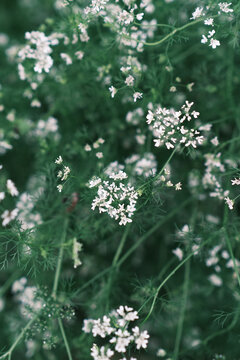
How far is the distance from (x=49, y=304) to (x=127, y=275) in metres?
0.98

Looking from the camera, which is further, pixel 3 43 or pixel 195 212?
pixel 3 43

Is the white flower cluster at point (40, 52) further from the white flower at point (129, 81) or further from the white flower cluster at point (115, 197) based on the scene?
the white flower cluster at point (115, 197)

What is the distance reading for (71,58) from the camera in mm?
3623

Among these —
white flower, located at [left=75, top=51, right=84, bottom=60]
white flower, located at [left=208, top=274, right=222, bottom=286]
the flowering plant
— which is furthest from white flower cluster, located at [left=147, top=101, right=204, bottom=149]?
white flower, located at [left=208, top=274, right=222, bottom=286]

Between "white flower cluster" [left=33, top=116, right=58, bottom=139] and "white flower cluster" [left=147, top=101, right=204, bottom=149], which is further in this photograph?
"white flower cluster" [left=33, top=116, right=58, bottom=139]

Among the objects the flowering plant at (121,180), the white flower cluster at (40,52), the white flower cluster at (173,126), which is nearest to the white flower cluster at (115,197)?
the flowering plant at (121,180)

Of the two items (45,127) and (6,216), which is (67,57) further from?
(6,216)

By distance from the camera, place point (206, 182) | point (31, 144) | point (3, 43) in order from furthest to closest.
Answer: point (3, 43)
point (31, 144)
point (206, 182)

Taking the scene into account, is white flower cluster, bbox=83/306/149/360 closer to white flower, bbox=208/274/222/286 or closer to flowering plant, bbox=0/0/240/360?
flowering plant, bbox=0/0/240/360

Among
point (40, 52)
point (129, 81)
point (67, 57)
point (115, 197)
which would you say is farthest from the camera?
point (67, 57)

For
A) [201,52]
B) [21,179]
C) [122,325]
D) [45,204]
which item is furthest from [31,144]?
[122,325]

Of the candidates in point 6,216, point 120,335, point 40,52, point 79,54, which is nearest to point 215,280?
point 120,335

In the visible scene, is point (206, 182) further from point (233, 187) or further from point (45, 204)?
point (45, 204)

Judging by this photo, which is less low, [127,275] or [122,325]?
[127,275]
